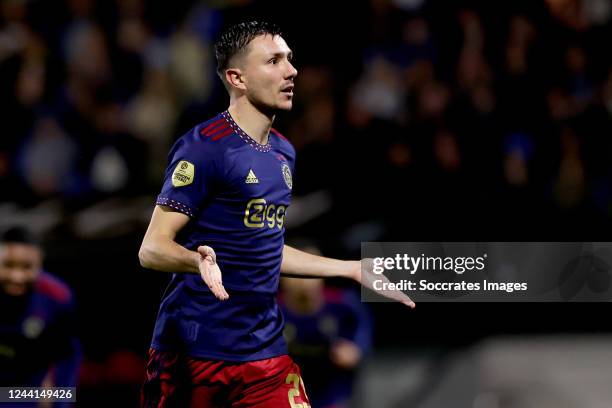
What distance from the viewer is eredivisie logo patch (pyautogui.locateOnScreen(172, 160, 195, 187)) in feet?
12.3

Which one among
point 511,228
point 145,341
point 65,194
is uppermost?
point 65,194

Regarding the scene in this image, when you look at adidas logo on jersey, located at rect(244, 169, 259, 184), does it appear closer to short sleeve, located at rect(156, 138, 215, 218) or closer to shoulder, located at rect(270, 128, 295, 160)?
short sleeve, located at rect(156, 138, 215, 218)

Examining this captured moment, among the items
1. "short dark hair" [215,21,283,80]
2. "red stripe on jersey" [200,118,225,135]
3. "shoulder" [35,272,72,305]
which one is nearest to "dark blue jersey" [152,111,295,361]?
"red stripe on jersey" [200,118,225,135]

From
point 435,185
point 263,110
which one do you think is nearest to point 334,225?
point 435,185

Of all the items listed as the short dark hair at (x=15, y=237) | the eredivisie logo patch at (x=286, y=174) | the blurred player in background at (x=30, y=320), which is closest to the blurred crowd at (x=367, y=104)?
the short dark hair at (x=15, y=237)

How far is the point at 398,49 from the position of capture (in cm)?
917

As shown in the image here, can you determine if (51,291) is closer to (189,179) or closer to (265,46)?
(189,179)

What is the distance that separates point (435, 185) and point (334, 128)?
943 mm

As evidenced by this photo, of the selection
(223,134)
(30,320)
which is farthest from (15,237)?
(223,134)

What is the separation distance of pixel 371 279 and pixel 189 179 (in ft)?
2.68

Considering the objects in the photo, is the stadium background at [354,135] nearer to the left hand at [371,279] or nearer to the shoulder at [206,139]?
the left hand at [371,279]

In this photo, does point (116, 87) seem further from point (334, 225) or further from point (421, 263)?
point (421, 263)

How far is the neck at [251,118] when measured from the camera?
13.1 ft

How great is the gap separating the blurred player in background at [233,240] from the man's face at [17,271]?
197 centimetres
